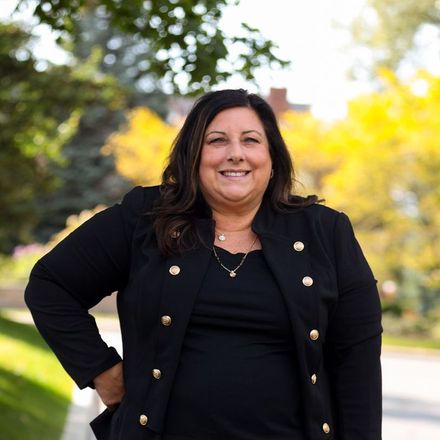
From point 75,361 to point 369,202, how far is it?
25.9m

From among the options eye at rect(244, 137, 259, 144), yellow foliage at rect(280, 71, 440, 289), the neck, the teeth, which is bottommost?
the neck

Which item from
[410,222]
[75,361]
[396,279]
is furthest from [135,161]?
[75,361]

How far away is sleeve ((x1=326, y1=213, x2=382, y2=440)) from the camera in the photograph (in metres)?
3.60

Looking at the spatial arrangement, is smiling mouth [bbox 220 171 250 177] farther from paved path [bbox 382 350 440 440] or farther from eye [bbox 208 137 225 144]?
paved path [bbox 382 350 440 440]

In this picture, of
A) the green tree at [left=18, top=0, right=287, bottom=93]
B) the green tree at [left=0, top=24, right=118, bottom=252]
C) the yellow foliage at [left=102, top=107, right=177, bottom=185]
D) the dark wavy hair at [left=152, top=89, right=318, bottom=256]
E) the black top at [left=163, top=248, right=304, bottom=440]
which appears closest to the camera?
the black top at [left=163, top=248, right=304, bottom=440]

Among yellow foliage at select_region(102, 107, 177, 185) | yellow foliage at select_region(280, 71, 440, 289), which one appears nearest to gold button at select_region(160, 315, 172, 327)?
yellow foliage at select_region(280, 71, 440, 289)

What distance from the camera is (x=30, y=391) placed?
1084 centimetres

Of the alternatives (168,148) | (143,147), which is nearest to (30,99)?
(168,148)

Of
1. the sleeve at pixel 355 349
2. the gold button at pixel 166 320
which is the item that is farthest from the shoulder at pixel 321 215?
the gold button at pixel 166 320

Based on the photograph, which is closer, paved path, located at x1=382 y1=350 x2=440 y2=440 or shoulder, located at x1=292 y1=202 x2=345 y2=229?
shoulder, located at x1=292 y1=202 x2=345 y2=229

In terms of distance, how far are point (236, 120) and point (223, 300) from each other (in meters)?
0.63

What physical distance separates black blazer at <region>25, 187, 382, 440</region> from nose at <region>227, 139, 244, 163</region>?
0.76ft

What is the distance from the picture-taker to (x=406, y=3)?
1764 inches

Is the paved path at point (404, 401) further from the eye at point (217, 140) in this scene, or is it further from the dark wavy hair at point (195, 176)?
the eye at point (217, 140)
